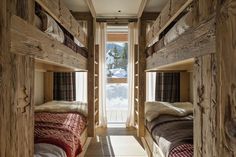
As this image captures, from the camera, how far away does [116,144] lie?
3.88 meters

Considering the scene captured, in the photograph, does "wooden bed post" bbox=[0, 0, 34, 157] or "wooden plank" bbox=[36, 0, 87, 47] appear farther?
"wooden plank" bbox=[36, 0, 87, 47]

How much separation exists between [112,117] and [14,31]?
183 inches

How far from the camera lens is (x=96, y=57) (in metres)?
4.74

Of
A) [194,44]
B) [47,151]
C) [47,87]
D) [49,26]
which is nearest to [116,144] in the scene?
[47,87]

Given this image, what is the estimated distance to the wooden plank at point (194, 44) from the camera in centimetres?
117

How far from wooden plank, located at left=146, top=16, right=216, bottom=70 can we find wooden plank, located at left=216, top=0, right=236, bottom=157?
0.29m

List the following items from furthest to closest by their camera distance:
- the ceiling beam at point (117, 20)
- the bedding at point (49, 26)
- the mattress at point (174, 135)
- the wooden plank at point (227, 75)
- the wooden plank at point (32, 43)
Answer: the ceiling beam at point (117, 20) → the mattress at point (174, 135) → the bedding at point (49, 26) → the wooden plank at point (32, 43) → the wooden plank at point (227, 75)

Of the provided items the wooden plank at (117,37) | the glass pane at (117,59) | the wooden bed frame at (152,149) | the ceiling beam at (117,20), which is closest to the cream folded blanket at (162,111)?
the wooden bed frame at (152,149)

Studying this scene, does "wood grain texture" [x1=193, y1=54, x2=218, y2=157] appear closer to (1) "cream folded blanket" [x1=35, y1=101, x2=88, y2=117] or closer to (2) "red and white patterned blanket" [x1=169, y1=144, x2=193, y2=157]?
(2) "red and white patterned blanket" [x1=169, y1=144, x2=193, y2=157]

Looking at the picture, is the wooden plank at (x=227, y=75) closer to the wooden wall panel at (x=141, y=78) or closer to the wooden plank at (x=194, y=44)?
the wooden plank at (x=194, y=44)

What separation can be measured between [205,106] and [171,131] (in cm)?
119

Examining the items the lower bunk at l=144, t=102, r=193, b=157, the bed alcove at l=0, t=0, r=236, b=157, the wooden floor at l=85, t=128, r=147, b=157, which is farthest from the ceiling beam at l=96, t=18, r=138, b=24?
the bed alcove at l=0, t=0, r=236, b=157

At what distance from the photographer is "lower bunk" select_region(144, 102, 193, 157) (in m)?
1.88

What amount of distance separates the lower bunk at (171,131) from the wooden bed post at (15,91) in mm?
1070
